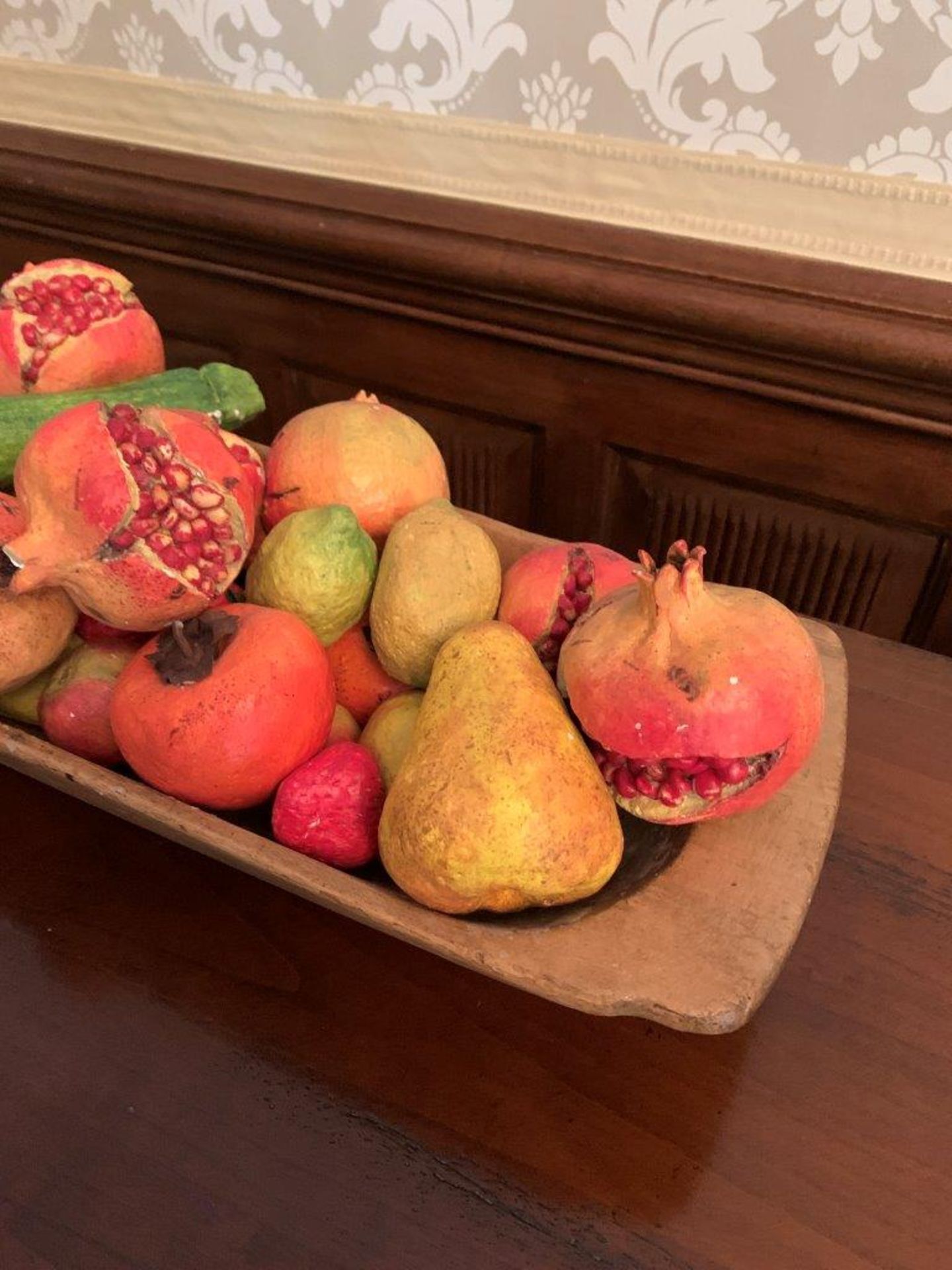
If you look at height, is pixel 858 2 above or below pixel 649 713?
above

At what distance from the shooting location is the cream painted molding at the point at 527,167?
0.71 m

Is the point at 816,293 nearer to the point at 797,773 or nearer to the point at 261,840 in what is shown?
the point at 797,773

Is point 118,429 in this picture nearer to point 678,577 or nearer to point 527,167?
point 678,577

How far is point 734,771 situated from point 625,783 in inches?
1.9

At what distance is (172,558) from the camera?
447 mm

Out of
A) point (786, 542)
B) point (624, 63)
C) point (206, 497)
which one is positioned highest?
point (624, 63)

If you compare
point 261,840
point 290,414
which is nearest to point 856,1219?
point 261,840

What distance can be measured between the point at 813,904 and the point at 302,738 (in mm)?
265

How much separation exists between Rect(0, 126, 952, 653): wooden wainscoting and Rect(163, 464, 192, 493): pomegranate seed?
49 cm

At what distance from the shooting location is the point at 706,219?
0.77 metres

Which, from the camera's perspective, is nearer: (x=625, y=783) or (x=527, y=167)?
(x=625, y=783)

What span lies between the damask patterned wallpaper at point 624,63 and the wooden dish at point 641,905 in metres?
0.50

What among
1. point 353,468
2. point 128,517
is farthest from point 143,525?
point 353,468

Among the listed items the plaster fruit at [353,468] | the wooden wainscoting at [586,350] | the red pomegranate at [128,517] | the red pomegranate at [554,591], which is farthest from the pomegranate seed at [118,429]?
the wooden wainscoting at [586,350]
